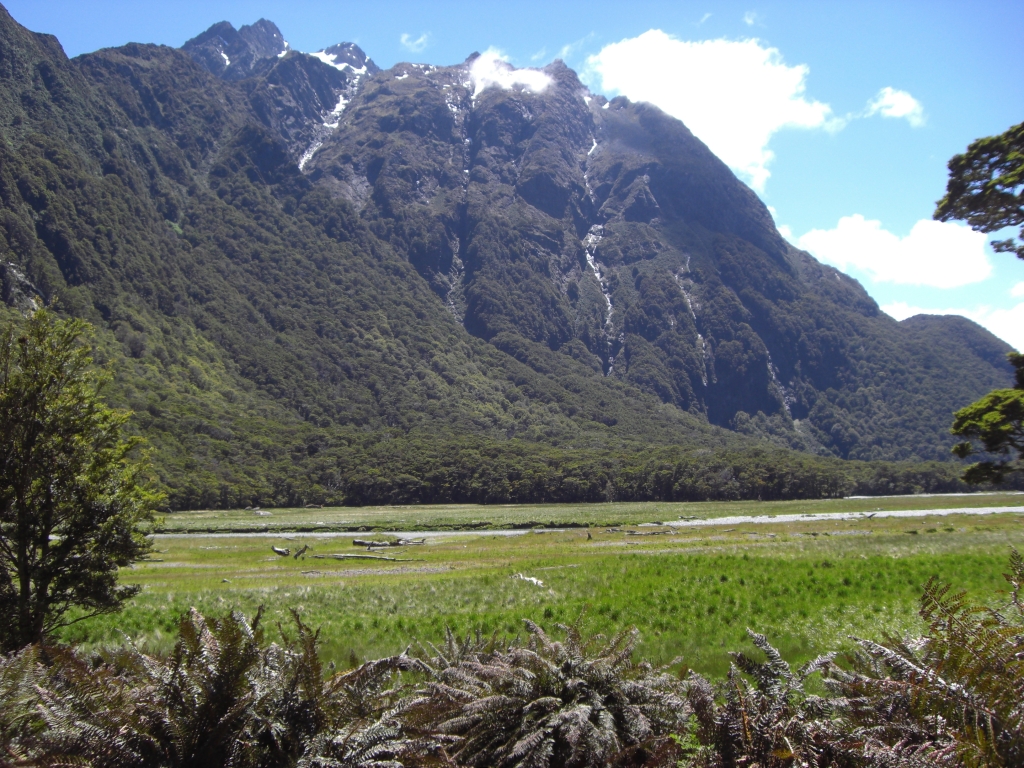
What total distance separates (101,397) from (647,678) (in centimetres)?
1254

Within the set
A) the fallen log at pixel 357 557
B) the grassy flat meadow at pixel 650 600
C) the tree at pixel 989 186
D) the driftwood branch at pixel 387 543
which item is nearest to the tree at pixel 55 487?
the grassy flat meadow at pixel 650 600

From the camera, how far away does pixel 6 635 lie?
1045 cm

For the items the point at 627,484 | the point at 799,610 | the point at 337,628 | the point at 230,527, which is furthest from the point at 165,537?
the point at 627,484

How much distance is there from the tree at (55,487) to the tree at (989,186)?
24.9 metres

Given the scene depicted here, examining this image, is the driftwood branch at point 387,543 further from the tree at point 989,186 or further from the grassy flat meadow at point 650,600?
the tree at point 989,186

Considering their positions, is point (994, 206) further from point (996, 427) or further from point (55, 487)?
point (55, 487)

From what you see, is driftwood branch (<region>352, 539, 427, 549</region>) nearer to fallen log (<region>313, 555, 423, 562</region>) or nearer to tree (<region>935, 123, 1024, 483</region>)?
fallen log (<region>313, 555, 423, 562</region>)

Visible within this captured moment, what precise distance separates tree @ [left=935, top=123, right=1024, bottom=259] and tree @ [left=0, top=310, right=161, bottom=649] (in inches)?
981

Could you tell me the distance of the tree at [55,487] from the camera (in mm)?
11125

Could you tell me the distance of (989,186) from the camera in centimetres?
1938

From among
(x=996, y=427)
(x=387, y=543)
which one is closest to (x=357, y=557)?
(x=387, y=543)

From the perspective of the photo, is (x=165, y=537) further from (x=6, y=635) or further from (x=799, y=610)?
(x=799, y=610)

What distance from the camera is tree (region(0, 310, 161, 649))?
11.1 meters

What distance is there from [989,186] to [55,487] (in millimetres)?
26157
